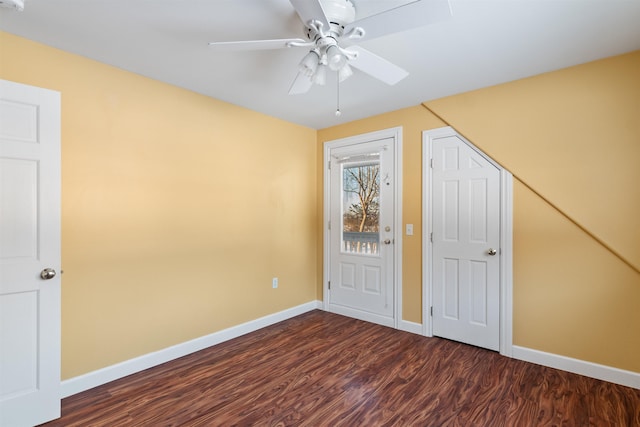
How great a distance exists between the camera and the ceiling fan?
1.38 metres

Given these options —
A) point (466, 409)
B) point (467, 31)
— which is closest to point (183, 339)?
point (466, 409)

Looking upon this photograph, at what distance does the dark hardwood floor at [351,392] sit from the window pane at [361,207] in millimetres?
1255

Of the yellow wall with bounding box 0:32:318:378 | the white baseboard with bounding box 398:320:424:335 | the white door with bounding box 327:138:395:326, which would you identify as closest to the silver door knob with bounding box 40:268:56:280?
the yellow wall with bounding box 0:32:318:378

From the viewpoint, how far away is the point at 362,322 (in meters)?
3.64

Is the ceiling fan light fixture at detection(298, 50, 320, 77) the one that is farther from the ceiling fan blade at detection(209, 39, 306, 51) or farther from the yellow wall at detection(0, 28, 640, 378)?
the yellow wall at detection(0, 28, 640, 378)

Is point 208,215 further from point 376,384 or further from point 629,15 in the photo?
point 629,15

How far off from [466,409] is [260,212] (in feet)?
8.56

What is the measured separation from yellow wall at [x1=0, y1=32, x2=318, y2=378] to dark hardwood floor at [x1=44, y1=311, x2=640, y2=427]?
15.6 inches

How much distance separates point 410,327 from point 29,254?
333 centimetres

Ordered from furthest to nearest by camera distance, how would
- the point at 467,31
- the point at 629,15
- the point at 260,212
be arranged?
the point at 260,212 → the point at 467,31 → the point at 629,15

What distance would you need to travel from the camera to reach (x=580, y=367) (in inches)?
95.0

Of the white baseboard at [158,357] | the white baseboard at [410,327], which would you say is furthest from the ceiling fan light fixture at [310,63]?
the white baseboard at [410,327]

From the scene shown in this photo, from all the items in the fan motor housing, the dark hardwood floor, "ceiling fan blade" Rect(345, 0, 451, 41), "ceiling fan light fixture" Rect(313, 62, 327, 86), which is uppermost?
the fan motor housing

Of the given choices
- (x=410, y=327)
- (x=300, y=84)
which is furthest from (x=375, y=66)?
(x=410, y=327)
